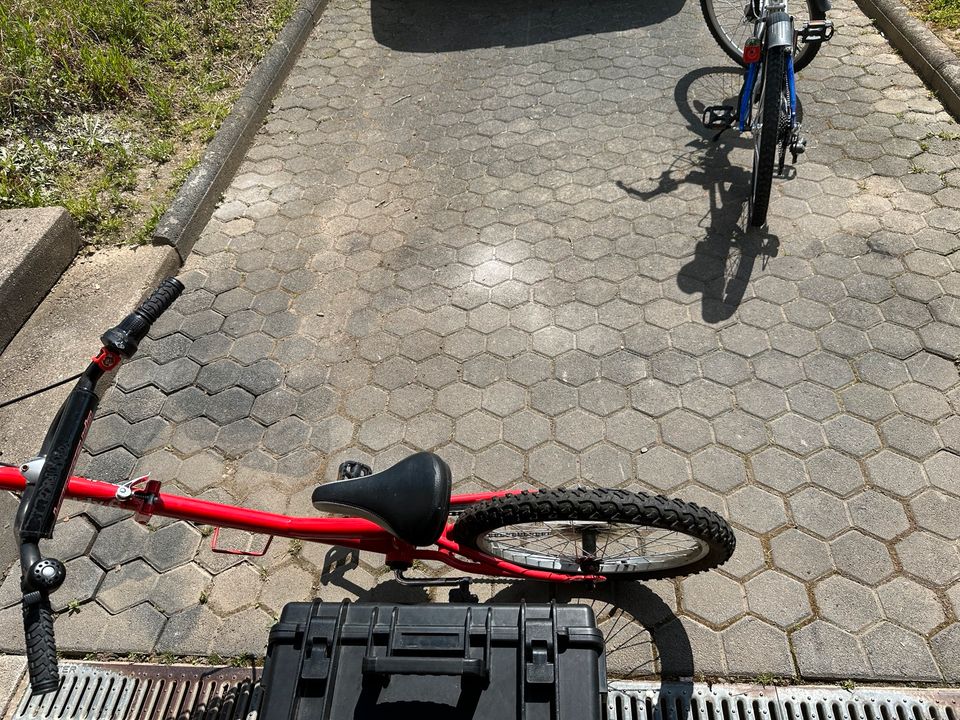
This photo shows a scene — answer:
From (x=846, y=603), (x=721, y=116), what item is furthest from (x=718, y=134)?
(x=846, y=603)

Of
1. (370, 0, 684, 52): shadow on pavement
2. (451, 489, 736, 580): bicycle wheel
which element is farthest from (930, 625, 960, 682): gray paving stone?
(370, 0, 684, 52): shadow on pavement

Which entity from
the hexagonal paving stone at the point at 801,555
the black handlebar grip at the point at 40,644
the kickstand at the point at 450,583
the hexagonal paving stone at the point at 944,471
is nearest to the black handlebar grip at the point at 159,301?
the black handlebar grip at the point at 40,644

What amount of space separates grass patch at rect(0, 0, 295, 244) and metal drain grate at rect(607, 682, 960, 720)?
13.8 ft

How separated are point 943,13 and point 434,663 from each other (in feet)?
23.2

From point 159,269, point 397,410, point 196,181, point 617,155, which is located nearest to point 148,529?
point 397,410

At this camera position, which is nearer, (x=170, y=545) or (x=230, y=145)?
(x=170, y=545)

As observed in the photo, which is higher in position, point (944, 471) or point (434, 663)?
point (434, 663)

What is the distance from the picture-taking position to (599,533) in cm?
267

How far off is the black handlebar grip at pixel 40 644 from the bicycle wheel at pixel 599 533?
4.35 ft

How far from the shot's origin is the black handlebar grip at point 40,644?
145cm

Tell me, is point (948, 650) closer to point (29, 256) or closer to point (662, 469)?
point (662, 469)

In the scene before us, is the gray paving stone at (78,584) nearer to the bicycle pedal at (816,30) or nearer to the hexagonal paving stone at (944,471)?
the hexagonal paving stone at (944,471)

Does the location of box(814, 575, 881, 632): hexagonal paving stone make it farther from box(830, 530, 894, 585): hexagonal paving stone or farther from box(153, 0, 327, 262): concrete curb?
box(153, 0, 327, 262): concrete curb

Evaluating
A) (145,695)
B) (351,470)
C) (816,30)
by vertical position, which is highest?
(816,30)
